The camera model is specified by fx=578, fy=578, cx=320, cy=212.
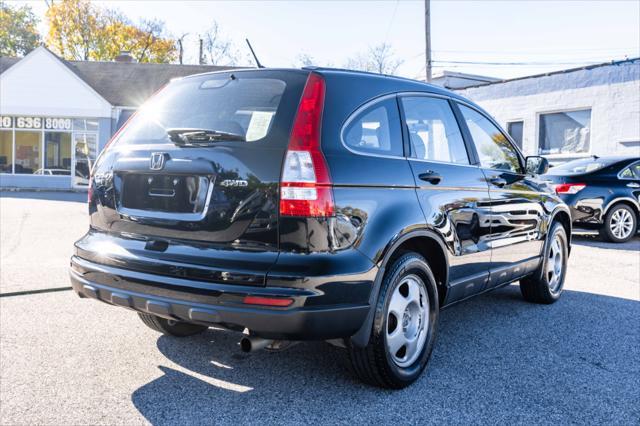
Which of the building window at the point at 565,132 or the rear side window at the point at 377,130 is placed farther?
the building window at the point at 565,132

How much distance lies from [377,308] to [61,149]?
28.0 metres

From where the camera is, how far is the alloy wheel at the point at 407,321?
3422 millimetres

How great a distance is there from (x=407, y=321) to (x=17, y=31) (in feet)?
205

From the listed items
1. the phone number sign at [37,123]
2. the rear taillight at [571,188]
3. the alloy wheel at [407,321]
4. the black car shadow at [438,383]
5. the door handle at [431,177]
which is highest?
the phone number sign at [37,123]

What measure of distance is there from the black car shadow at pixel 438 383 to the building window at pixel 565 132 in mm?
14189

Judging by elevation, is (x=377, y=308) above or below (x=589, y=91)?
below

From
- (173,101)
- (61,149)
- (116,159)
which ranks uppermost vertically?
(61,149)

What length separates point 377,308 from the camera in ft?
10.4

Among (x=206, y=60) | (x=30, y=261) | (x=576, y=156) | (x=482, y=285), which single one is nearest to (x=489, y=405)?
(x=482, y=285)

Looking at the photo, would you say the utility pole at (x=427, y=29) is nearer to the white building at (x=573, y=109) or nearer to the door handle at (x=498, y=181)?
the white building at (x=573, y=109)

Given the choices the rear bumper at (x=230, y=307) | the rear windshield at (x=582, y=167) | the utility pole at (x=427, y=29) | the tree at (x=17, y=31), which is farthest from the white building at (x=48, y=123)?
the tree at (x=17, y=31)

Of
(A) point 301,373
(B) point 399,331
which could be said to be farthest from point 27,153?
(B) point 399,331

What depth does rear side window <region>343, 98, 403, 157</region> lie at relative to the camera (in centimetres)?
319

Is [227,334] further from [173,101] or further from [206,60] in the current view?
[206,60]
